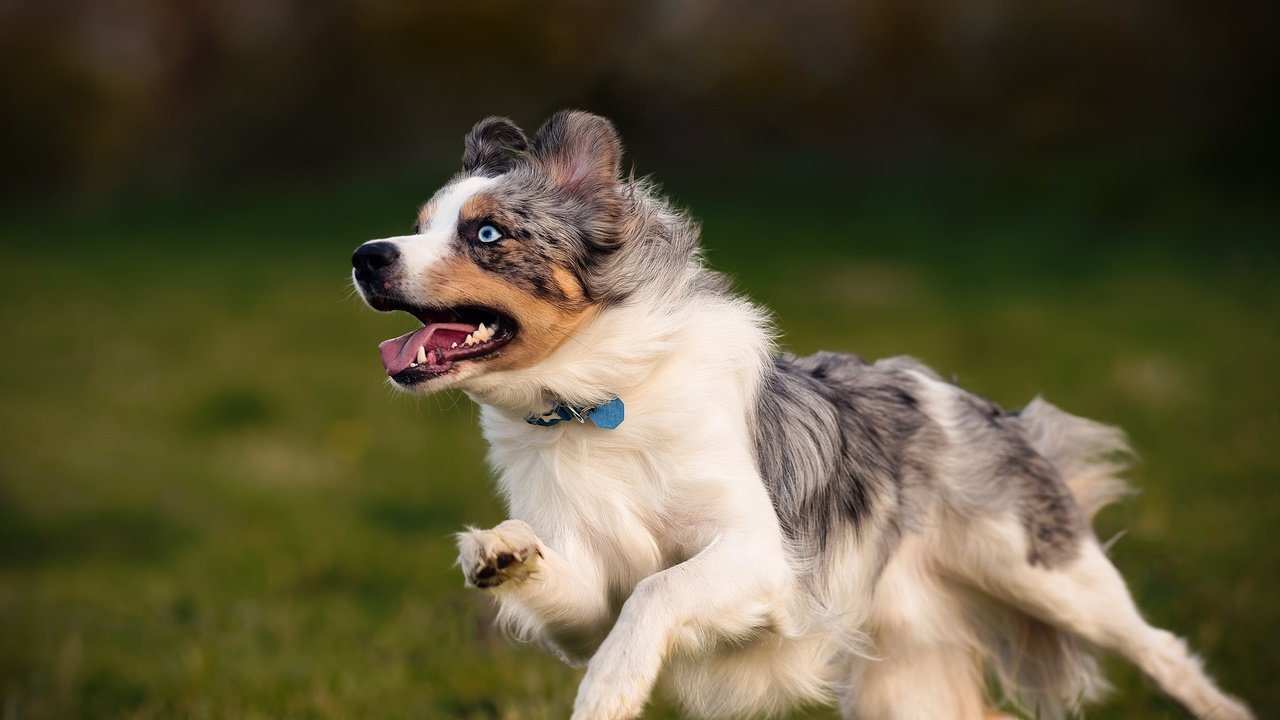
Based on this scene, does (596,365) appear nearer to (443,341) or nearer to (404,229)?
(443,341)

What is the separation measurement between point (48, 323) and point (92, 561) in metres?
6.00

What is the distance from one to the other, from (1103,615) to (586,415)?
6.68ft

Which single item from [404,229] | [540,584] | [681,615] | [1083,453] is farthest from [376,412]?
[681,615]

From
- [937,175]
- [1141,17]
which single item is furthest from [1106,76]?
[937,175]

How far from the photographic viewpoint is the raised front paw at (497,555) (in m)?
3.69

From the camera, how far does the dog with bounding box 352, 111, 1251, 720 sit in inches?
153

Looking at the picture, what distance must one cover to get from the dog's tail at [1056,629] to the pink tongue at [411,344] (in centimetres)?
223

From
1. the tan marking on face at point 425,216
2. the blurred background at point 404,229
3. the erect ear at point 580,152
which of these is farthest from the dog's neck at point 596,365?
the blurred background at point 404,229

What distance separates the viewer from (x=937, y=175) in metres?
18.3

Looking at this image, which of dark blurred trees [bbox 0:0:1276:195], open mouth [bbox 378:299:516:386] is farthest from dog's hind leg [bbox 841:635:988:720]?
dark blurred trees [bbox 0:0:1276:195]

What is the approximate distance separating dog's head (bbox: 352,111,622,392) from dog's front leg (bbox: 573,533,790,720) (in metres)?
0.77

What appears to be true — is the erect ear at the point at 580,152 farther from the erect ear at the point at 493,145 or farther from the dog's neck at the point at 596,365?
the dog's neck at the point at 596,365

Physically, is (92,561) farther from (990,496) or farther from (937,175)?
(937,175)

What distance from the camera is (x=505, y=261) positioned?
4.02 meters
